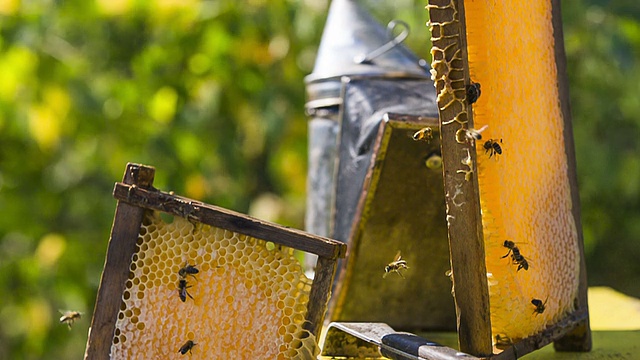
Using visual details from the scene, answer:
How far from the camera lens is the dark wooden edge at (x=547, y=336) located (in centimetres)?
169

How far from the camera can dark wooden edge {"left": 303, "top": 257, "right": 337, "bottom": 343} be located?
64.7 inches

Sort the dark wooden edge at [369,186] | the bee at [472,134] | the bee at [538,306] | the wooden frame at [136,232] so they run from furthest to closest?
the dark wooden edge at [369,186] → the bee at [538,306] → the wooden frame at [136,232] → the bee at [472,134]

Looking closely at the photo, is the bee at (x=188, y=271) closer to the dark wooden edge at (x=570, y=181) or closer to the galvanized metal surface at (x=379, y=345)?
the galvanized metal surface at (x=379, y=345)

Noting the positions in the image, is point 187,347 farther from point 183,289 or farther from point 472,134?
point 472,134

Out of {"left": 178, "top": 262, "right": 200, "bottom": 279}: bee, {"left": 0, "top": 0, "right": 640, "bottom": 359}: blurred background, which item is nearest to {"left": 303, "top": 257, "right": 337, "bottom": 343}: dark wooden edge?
{"left": 178, "top": 262, "right": 200, "bottom": 279}: bee

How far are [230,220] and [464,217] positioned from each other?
0.49 m

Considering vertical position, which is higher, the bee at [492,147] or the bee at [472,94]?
the bee at [472,94]

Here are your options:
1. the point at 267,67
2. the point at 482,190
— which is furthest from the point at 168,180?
the point at 482,190

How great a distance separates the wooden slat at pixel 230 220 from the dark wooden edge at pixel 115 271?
0.03 metres

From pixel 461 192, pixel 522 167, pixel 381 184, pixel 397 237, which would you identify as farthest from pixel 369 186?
pixel 461 192

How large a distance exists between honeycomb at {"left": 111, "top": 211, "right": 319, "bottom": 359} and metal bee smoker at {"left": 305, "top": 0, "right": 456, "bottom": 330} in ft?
1.85

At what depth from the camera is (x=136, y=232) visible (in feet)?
5.71

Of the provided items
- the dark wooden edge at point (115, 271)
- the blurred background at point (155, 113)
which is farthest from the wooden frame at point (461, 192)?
the blurred background at point (155, 113)

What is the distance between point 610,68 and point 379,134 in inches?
148
